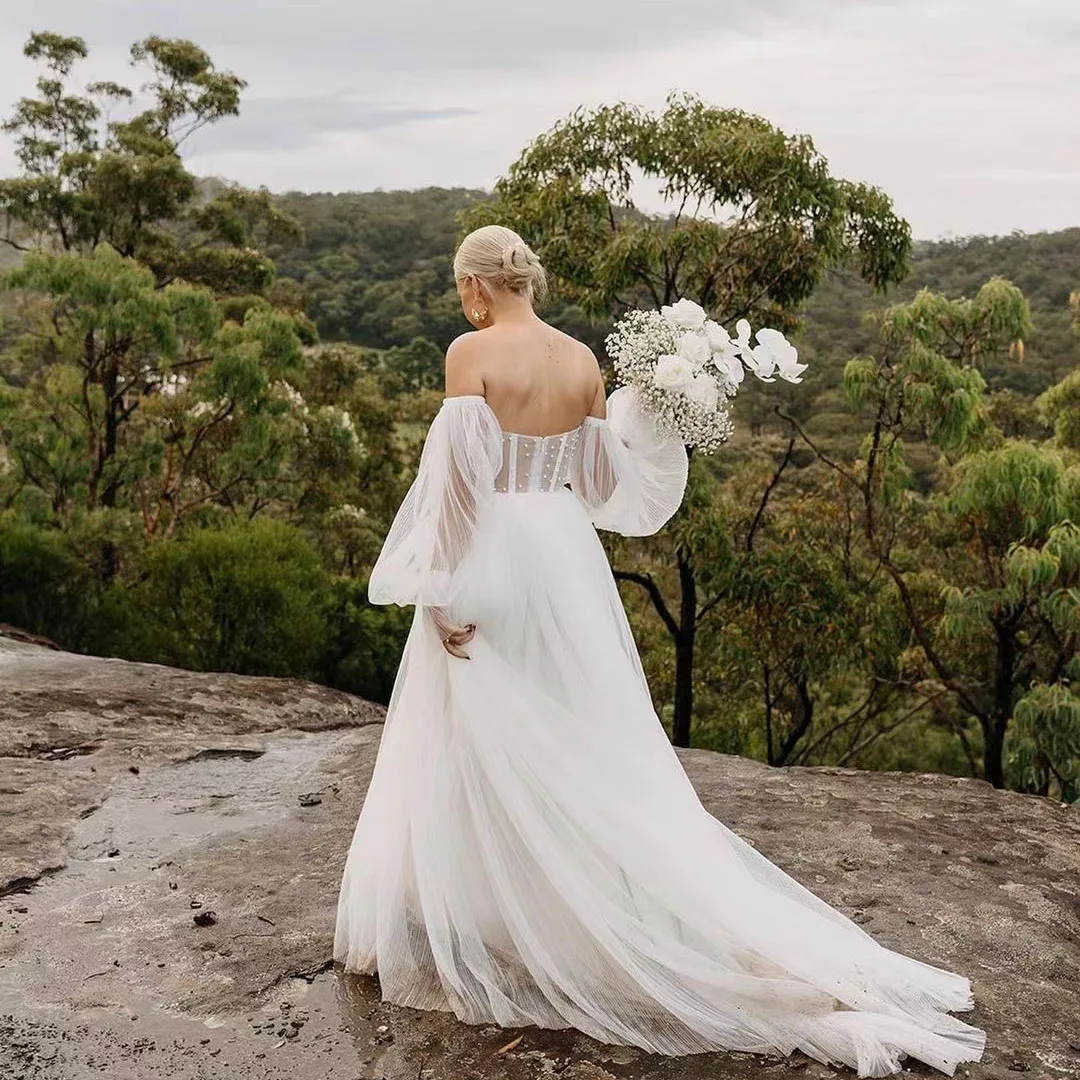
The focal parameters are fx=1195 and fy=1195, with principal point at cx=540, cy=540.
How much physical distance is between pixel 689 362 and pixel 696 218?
6.94 metres

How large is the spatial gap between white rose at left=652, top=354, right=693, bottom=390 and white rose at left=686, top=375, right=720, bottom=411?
0.07ft

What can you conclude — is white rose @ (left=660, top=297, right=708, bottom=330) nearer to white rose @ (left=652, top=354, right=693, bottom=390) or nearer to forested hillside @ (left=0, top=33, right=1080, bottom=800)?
white rose @ (left=652, top=354, right=693, bottom=390)

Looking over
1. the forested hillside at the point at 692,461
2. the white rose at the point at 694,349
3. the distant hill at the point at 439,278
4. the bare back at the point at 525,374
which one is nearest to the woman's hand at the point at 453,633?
the bare back at the point at 525,374

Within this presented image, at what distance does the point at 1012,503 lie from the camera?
1021 centimetres

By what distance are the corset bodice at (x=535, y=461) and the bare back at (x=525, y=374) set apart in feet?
0.08

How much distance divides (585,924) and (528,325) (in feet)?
5.08

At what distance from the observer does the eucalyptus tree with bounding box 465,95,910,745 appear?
31.8 feet

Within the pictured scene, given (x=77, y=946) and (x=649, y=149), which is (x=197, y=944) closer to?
(x=77, y=946)

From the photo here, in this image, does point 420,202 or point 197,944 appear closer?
point 197,944

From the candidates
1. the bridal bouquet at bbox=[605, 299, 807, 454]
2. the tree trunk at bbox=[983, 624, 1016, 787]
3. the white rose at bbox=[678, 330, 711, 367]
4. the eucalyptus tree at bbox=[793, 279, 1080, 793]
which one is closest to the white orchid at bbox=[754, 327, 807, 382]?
the bridal bouquet at bbox=[605, 299, 807, 454]

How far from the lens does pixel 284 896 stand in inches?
154

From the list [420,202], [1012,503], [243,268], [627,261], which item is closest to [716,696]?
[1012,503]

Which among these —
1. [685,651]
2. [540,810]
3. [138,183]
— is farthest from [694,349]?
[138,183]

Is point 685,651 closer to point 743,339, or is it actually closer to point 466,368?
point 743,339
